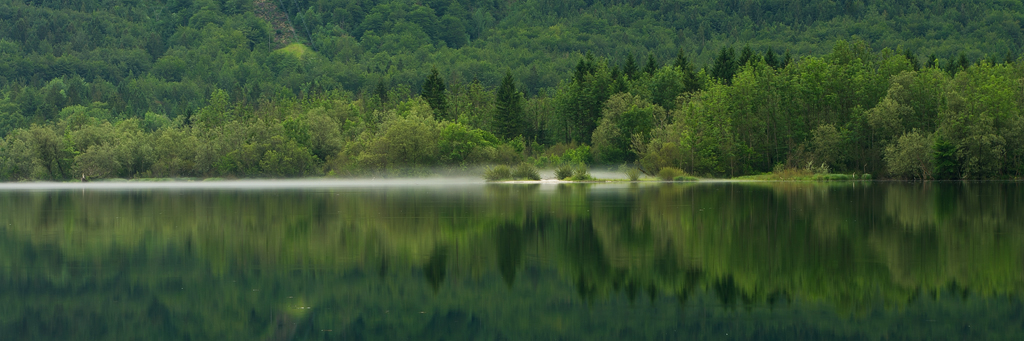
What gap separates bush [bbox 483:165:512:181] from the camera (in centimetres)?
7619

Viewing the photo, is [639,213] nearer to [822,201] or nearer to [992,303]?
[822,201]

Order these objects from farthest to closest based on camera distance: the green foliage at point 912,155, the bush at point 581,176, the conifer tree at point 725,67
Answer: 1. the conifer tree at point 725,67
2. the bush at point 581,176
3. the green foliage at point 912,155

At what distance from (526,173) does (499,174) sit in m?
2.22

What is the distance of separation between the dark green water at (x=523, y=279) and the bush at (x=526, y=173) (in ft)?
159

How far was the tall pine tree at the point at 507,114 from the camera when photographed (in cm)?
9881

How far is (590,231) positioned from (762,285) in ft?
29.6

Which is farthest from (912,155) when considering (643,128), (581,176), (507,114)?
(507,114)

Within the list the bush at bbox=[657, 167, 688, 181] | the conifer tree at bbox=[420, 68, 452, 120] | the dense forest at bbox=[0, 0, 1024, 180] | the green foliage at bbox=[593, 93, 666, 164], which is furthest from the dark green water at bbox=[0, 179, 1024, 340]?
the conifer tree at bbox=[420, 68, 452, 120]

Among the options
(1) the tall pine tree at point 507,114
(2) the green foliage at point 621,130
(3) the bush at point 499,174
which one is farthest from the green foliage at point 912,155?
(1) the tall pine tree at point 507,114

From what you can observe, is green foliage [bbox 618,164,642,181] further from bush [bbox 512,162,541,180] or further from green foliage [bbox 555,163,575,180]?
bush [bbox 512,162,541,180]

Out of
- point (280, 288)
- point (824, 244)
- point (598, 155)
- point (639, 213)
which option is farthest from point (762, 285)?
point (598, 155)

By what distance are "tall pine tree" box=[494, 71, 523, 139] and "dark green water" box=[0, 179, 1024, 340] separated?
71.9m

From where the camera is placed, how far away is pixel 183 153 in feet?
341

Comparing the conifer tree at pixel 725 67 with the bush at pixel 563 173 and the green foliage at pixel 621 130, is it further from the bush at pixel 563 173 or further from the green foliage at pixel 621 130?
the bush at pixel 563 173
